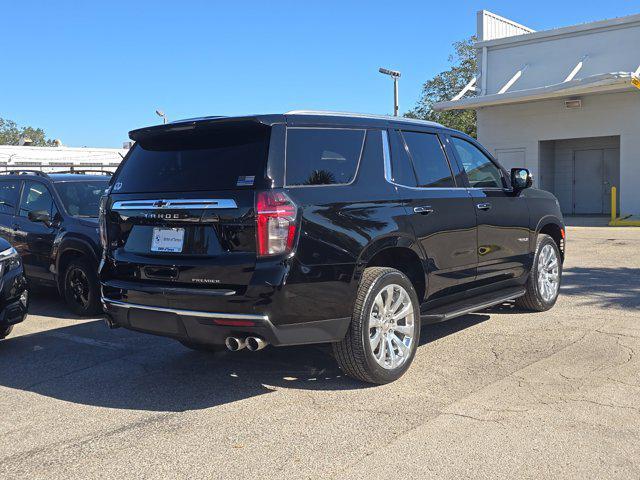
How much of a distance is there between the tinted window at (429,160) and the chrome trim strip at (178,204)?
182 centimetres

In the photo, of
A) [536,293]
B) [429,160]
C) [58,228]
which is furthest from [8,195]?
[536,293]

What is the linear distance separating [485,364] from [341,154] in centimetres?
207

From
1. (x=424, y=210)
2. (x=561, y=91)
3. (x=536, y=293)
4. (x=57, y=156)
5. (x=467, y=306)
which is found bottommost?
(x=536, y=293)

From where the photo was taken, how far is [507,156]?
24656 millimetres

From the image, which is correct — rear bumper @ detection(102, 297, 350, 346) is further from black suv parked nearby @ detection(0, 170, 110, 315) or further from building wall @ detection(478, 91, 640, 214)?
building wall @ detection(478, 91, 640, 214)

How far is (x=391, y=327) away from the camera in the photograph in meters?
5.01

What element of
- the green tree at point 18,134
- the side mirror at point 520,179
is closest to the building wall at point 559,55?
the side mirror at point 520,179

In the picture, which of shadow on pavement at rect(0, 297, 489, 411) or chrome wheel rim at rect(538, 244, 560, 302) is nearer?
shadow on pavement at rect(0, 297, 489, 411)

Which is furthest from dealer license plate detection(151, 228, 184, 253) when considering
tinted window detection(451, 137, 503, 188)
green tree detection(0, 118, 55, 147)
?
green tree detection(0, 118, 55, 147)

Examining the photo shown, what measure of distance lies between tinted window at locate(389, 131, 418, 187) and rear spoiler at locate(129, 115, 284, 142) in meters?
1.12

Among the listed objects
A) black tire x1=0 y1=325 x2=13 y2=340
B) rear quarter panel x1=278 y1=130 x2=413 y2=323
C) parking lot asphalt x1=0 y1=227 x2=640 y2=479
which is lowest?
parking lot asphalt x1=0 y1=227 x2=640 y2=479

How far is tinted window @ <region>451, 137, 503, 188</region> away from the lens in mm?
6270

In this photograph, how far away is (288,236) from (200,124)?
3.61 feet

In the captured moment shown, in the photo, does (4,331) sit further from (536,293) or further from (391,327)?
(536,293)
